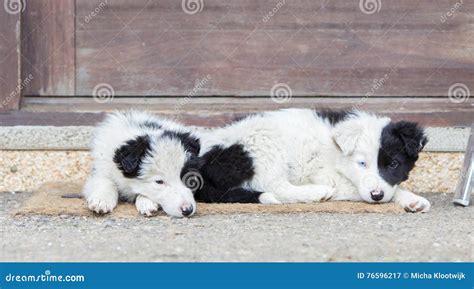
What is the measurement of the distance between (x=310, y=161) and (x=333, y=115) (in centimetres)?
45

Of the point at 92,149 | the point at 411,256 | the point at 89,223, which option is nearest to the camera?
the point at 411,256

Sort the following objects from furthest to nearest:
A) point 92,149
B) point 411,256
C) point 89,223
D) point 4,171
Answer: point 4,171
point 92,149
point 89,223
point 411,256

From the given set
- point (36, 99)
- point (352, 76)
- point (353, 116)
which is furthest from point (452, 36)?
point (36, 99)

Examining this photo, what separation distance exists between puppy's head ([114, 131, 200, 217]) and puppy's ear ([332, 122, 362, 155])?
46.8 inches

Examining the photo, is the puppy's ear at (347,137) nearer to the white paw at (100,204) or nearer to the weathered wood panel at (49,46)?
the white paw at (100,204)

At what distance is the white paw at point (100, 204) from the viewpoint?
6.26m

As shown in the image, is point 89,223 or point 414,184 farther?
point 414,184

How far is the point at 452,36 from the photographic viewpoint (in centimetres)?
786

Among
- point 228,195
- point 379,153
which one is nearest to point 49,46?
point 228,195

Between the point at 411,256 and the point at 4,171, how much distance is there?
386 cm

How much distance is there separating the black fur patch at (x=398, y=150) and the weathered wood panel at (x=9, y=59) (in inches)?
121

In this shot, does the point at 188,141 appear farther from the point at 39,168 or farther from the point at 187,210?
the point at 39,168

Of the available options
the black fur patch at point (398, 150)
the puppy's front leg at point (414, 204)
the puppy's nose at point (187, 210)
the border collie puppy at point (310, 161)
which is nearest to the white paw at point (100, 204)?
the puppy's nose at point (187, 210)

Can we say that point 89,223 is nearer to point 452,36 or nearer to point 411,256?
point 411,256
